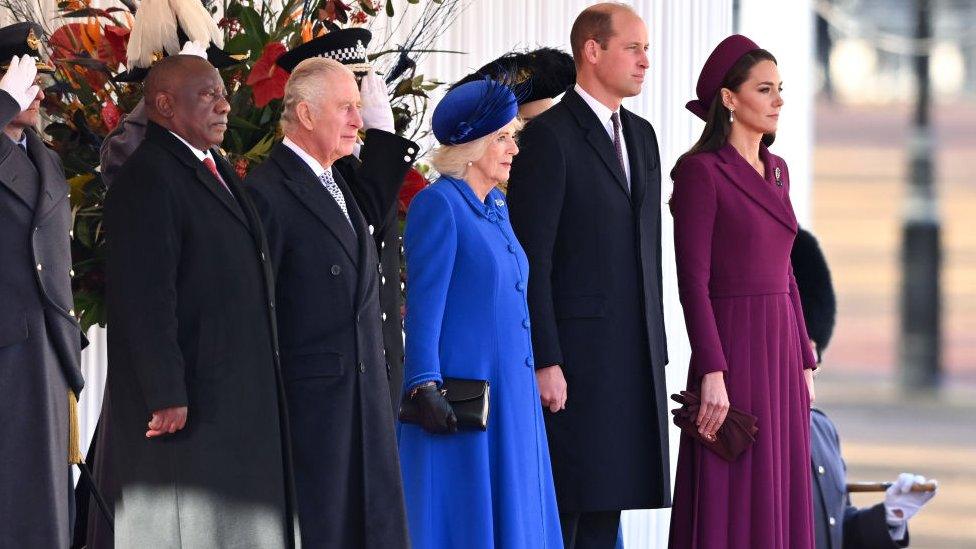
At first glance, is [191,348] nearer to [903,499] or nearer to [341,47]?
[341,47]

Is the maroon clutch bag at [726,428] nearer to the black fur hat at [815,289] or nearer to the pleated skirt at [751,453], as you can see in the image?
the pleated skirt at [751,453]

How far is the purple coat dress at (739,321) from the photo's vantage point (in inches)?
170

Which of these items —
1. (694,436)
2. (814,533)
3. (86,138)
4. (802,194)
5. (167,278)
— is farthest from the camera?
(802,194)

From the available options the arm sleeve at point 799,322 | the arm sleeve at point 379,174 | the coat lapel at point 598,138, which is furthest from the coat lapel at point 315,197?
the arm sleeve at point 799,322

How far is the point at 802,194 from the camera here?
685cm

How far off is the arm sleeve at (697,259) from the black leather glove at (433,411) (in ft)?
2.49

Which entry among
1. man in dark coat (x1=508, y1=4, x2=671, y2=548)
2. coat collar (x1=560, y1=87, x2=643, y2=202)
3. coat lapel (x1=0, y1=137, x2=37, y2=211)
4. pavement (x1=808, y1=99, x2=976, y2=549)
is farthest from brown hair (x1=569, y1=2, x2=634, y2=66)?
pavement (x1=808, y1=99, x2=976, y2=549)

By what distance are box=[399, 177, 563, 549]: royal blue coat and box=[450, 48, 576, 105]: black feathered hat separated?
715 mm

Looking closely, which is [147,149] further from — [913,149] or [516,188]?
[913,149]

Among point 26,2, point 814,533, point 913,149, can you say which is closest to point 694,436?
point 814,533

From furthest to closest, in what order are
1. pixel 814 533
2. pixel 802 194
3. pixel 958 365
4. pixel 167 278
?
1. pixel 958 365
2. pixel 802 194
3. pixel 814 533
4. pixel 167 278

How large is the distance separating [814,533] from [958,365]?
9.38 meters

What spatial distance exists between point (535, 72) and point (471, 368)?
42.1 inches

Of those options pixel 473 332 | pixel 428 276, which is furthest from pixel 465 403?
pixel 428 276
